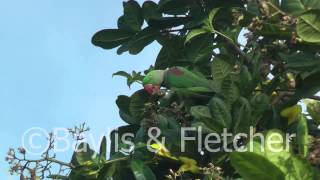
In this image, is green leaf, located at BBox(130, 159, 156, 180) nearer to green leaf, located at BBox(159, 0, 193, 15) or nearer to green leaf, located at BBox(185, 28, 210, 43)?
green leaf, located at BBox(185, 28, 210, 43)

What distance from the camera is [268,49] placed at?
3.36 meters

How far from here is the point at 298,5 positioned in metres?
Result: 3.17

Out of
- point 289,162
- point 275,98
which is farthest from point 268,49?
point 289,162

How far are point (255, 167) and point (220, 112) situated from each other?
565 mm

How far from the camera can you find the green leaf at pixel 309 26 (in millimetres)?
2979

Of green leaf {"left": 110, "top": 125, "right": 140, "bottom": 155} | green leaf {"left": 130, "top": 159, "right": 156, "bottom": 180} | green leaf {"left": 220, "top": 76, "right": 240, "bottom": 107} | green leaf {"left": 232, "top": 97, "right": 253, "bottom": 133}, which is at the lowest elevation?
green leaf {"left": 130, "top": 159, "right": 156, "bottom": 180}

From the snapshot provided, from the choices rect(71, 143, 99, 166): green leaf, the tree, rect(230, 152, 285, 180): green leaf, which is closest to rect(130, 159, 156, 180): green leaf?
the tree

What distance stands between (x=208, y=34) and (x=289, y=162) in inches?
49.7

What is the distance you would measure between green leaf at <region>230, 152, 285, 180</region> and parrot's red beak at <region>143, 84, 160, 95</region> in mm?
1117

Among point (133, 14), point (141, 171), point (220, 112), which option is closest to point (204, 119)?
point (220, 112)

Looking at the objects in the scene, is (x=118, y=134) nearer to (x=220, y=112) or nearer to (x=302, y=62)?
(x=220, y=112)

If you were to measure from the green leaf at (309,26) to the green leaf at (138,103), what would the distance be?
1.11 metres

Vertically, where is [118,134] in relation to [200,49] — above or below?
below

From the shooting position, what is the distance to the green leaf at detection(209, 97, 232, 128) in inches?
125
